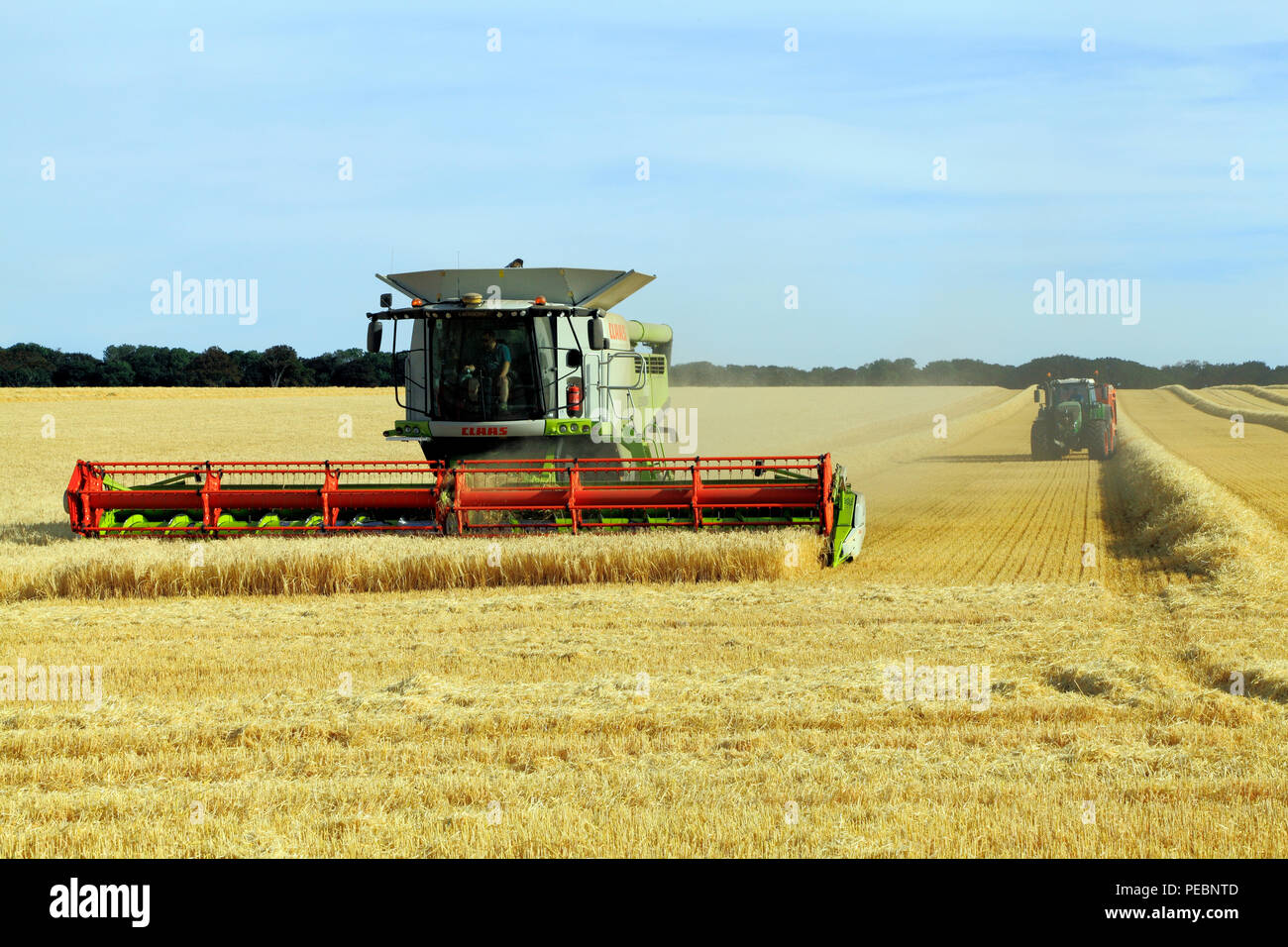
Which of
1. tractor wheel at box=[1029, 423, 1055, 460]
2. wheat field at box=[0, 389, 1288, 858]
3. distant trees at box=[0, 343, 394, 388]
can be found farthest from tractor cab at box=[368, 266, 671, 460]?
distant trees at box=[0, 343, 394, 388]

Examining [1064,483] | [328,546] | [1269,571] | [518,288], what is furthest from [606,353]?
[1064,483]

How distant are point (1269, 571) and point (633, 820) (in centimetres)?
713

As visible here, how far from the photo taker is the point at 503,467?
10656 millimetres

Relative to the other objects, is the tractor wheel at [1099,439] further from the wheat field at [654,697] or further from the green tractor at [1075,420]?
the wheat field at [654,697]

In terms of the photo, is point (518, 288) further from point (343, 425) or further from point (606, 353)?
point (343, 425)

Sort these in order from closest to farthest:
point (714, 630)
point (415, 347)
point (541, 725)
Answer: point (541, 725)
point (714, 630)
point (415, 347)

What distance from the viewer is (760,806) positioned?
176 inches

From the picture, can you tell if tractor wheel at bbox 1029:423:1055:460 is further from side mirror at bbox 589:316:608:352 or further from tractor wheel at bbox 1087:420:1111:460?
side mirror at bbox 589:316:608:352

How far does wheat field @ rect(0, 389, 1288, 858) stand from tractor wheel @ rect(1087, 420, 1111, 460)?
11537 millimetres

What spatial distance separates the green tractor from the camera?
2495 centimetres

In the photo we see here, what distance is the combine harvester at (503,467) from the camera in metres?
10.6

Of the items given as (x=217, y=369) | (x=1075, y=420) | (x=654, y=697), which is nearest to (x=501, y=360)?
(x=654, y=697)

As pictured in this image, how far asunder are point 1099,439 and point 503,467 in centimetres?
1782

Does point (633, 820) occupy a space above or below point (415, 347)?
below
